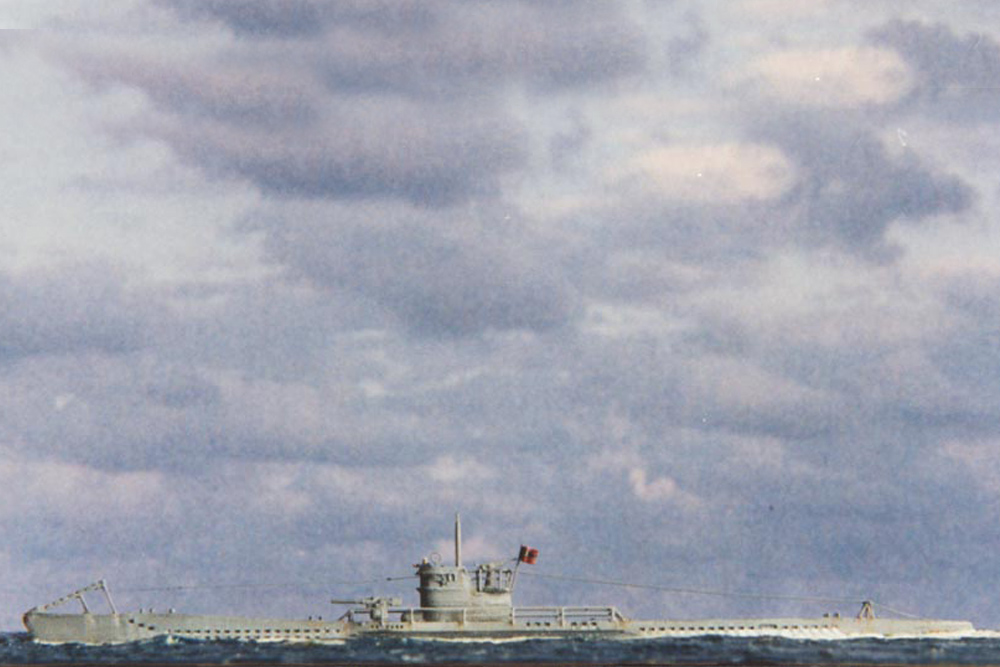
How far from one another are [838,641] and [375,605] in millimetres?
44753

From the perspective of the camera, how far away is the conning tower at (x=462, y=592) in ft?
404

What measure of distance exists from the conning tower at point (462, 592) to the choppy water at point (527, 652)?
100 inches

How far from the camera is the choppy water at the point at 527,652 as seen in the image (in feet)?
343

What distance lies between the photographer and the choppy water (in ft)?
343

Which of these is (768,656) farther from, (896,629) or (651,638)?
(896,629)

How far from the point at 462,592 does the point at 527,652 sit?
890 centimetres

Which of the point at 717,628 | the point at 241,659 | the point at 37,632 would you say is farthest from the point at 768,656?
the point at 37,632

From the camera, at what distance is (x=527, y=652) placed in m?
118

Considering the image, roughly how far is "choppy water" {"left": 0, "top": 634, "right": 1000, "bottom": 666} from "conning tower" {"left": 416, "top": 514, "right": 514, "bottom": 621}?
255cm

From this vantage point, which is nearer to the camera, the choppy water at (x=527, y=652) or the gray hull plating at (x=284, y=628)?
the choppy water at (x=527, y=652)

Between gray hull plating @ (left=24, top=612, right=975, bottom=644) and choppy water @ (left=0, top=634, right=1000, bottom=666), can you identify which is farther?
gray hull plating @ (left=24, top=612, right=975, bottom=644)

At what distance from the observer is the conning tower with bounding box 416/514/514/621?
12319 cm

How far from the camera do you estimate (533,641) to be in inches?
5089

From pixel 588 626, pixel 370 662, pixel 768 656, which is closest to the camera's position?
pixel 370 662
